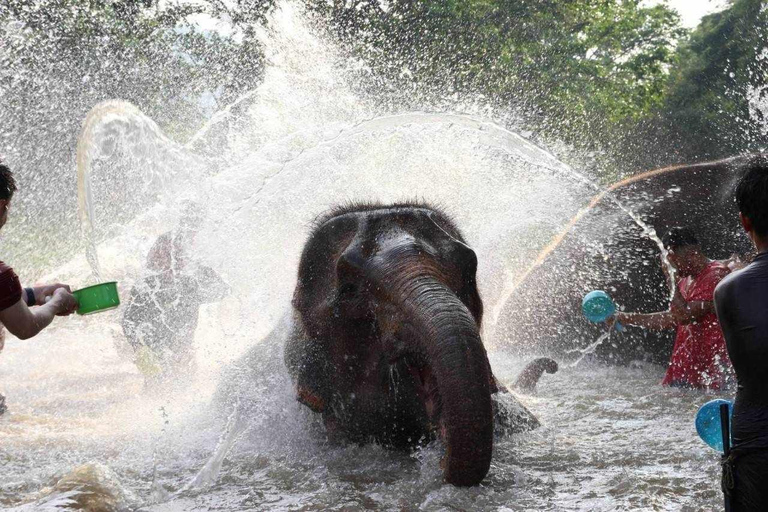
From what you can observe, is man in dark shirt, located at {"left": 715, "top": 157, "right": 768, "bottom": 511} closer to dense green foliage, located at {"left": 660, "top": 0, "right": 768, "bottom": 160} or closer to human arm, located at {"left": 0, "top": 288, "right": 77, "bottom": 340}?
human arm, located at {"left": 0, "top": 288, "right": 77, "bottom": 340}

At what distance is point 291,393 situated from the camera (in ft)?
14.6

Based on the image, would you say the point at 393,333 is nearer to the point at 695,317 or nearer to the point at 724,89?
the point at 695,317

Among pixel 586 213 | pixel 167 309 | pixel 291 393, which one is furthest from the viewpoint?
pixel 586 213

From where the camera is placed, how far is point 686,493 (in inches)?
122

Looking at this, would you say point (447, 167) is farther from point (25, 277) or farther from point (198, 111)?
point (198, 111)

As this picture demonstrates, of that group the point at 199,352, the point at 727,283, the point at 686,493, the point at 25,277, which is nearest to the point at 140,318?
the point at 199,352

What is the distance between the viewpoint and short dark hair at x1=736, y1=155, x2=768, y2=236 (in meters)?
2.27

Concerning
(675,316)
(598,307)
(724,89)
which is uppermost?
(724,89)

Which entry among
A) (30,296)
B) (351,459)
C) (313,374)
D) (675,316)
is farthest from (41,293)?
(675,316)

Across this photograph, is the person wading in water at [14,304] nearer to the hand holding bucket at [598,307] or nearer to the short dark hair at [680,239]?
the hand holding bucket at [598,307]

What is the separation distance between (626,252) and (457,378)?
200 inches

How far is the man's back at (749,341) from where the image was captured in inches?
87.1

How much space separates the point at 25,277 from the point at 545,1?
13229 millimetres

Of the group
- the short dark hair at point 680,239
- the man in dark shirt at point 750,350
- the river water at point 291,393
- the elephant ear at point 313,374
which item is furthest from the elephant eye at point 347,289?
the short dark hair at point 680,239
